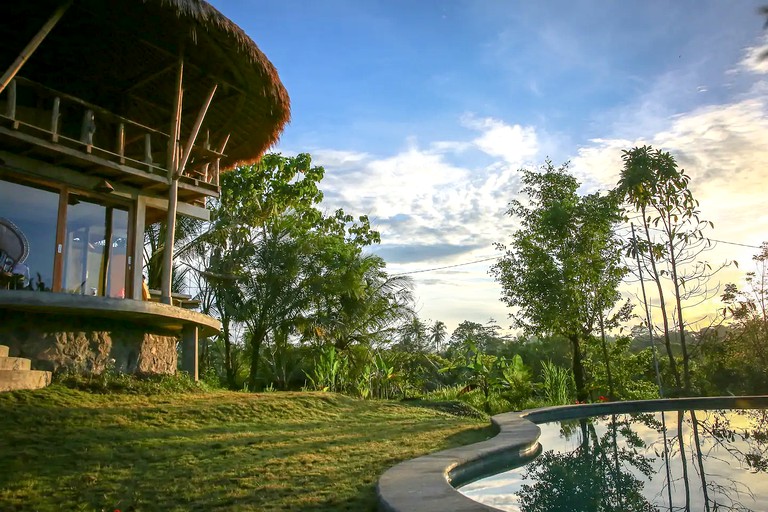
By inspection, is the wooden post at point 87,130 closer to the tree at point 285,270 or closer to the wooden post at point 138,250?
the wooden post at point 138,250

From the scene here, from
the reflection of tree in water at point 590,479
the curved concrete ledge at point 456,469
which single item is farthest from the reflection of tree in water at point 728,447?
the curved concrete ledge at point 456,469

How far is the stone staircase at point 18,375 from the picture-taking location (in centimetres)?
577

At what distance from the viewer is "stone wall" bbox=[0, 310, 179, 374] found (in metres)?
6.59

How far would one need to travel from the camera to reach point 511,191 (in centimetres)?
1758

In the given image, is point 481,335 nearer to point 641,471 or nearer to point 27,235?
point 27,235

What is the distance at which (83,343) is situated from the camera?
7.07 m

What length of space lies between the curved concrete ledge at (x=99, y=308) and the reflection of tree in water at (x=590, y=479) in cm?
514

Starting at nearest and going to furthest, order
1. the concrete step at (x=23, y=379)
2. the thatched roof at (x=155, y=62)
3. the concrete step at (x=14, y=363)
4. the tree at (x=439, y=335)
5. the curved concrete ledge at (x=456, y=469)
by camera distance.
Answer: the curved concrete ledge at (x=456, y=469), the concrete step at (x=23, y=379), the concrete step at (x=14, y=363), the thatched roof at (x=155, y=62), the tree at (x=439, y=335)

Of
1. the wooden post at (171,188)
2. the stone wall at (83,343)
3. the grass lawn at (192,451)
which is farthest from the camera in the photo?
the wooden post at (171,188)

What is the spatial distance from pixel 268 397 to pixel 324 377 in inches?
207

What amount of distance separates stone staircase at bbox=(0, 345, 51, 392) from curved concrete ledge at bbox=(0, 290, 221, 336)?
0.55 m

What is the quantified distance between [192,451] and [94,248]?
5168 millimetres

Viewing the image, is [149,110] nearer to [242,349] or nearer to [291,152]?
[291,152]

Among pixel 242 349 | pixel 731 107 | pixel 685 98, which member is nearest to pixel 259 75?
pixel 685 98
